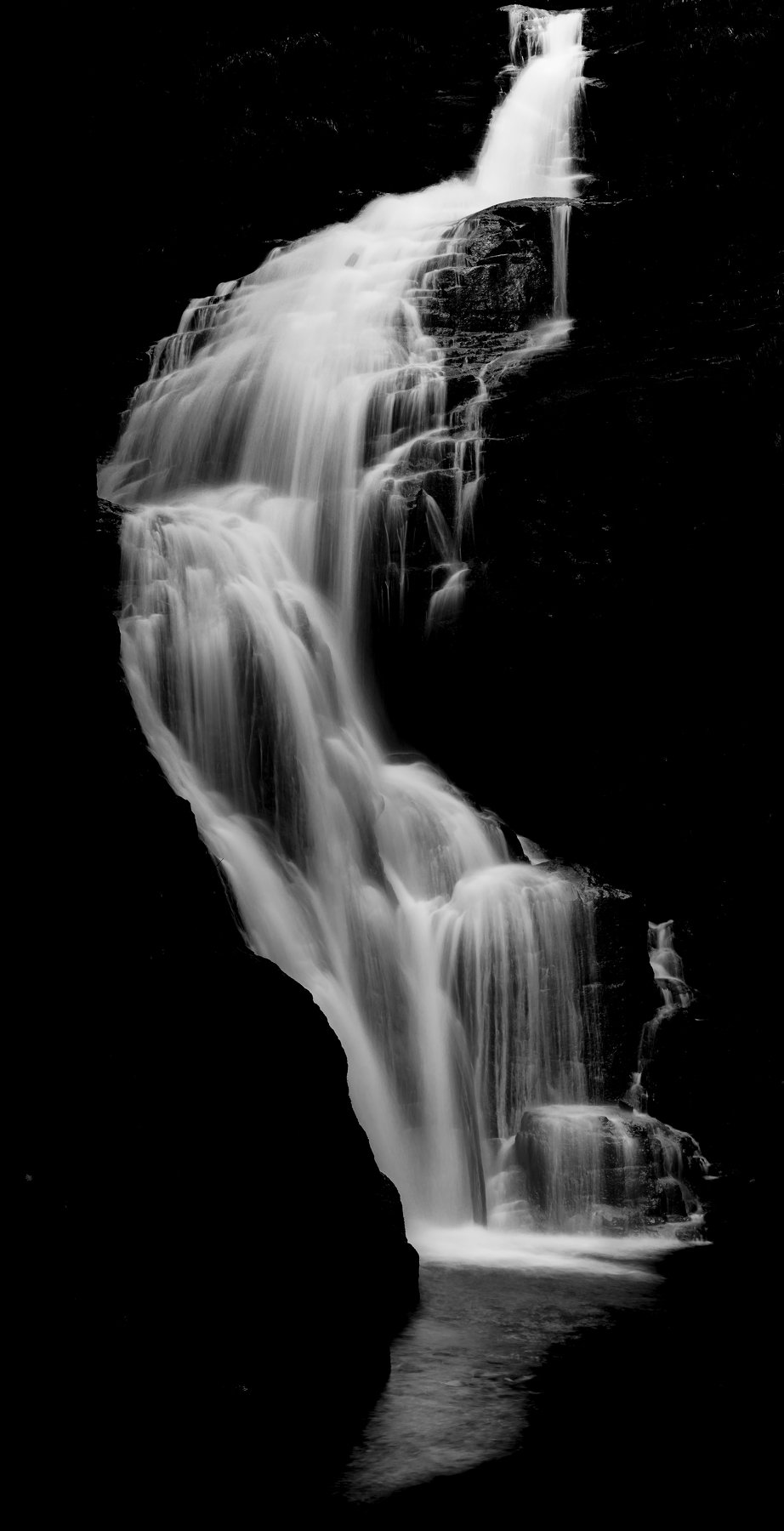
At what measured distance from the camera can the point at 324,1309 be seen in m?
4.91

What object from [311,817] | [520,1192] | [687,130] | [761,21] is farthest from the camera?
[761,21]

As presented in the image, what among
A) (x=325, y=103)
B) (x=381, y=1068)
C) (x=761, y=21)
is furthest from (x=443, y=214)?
(x=381, y=1068)

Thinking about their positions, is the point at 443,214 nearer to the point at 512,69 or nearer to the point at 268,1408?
the point at 512,69

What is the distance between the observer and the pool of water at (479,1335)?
14.7 feet

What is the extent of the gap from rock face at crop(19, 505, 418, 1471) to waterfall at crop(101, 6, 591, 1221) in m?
0.37

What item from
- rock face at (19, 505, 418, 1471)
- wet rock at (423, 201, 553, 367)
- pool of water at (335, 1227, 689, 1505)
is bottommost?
pool of water at (335, 1227, 689, 1505)

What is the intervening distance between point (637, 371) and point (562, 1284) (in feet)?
28.4

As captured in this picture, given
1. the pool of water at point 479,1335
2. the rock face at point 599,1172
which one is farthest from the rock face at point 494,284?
the pool of water at point 479,1335

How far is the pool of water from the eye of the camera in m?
4.49

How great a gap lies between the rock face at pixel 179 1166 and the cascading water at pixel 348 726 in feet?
1.62

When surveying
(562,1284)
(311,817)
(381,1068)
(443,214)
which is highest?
→ (443,214)

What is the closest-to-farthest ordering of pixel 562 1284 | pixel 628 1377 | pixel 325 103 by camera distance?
pixel 628 1377
pixel 562 1284
pixel 325 103

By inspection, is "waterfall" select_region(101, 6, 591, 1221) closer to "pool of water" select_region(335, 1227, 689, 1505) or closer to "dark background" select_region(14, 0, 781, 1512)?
"dark background" select_region(14, 0, 781, 1512)

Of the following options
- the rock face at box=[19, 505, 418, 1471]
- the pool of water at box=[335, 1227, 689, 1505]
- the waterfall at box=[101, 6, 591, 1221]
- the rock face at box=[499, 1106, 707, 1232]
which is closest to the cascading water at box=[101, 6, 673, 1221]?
the waterfall at box=[101, 6, 591, 1221]
